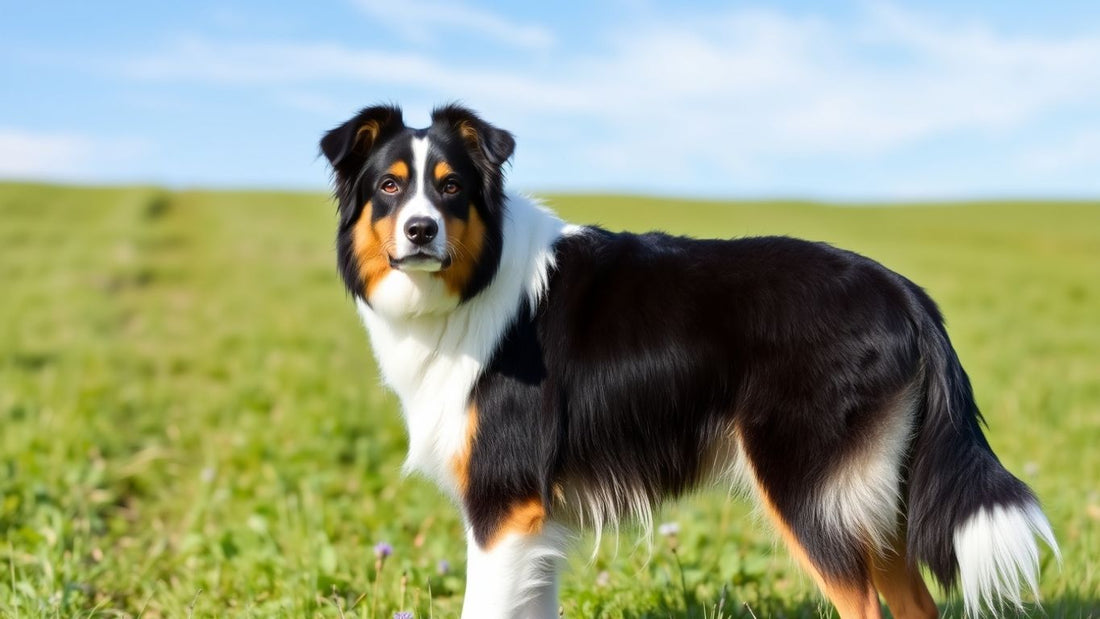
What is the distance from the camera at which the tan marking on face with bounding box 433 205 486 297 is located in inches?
142

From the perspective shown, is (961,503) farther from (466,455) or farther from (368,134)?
(368,134)

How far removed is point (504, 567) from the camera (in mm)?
3496

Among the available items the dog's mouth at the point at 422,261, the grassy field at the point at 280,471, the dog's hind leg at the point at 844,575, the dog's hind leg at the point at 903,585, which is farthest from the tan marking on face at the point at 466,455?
the dog's hind leg at the point at 903,585

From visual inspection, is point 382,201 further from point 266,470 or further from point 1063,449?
point 1063,449

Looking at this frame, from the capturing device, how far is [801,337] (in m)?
3.42

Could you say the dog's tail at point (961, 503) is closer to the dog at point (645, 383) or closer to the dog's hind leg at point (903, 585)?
the dog at point (645, 383)

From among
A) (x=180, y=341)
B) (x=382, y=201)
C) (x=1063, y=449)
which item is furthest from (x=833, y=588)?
(x=180, y=341)

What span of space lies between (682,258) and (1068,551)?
3.13 meters

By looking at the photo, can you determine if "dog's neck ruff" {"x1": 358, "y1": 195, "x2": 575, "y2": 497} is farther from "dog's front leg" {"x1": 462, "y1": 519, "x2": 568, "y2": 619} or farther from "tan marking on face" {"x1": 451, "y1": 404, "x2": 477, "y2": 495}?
"dog's front leg" {"x1": 462, "y1": 519, "x2": 568, "y2": 619}

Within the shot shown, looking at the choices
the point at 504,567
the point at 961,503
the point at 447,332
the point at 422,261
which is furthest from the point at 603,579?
the point at 422,261

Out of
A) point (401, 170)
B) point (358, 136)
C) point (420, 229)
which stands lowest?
point (420, 229)

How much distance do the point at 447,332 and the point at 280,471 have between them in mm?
3427

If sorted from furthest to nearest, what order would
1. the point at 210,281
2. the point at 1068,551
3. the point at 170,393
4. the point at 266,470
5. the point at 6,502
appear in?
the point at 210,281 < the point at 170,393 < the point at 266,470 < the point at 6,502 < the point at 1068,551

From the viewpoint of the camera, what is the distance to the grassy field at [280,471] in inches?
182
